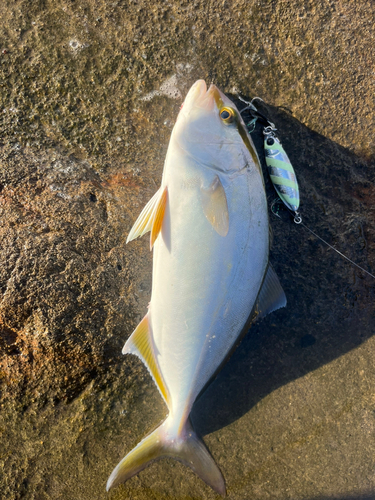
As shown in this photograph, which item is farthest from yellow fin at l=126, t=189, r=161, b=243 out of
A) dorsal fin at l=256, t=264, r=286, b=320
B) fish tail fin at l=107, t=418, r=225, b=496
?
fish tail fin at l=107, t=418, r=225, b=496

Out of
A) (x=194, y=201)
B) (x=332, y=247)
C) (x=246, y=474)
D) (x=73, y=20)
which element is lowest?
(x=246, y=474)

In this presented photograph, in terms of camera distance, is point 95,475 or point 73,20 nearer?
point 95,475

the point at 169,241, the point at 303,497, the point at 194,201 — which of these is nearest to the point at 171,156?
the point at 194,201

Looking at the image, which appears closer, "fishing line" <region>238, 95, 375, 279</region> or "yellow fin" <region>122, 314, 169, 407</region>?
"yellow fin" <region>122, 314, 169, 407</region>

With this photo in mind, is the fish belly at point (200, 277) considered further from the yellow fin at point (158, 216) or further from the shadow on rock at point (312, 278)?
the shadow on rock at point (312, 278)

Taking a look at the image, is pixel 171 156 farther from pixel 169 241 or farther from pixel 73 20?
pixel 73 20

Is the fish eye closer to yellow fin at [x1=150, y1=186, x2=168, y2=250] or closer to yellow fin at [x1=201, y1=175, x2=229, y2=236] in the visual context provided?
yellow fin at [x1=201, y1=175, x2=229, y2=236]

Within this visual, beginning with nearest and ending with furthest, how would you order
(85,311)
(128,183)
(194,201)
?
(194,201)
(85,311)
(128,183)
